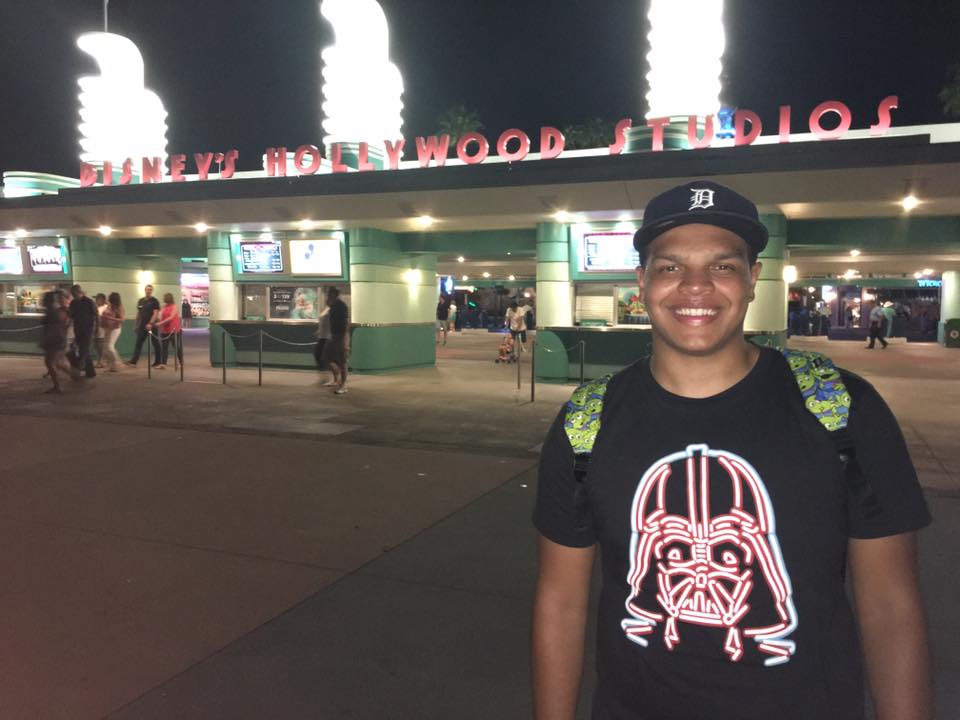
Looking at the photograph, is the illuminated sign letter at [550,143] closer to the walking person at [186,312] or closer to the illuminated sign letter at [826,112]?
the illuminated sign letter at [826,112]

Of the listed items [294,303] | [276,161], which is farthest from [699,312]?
[294,303]

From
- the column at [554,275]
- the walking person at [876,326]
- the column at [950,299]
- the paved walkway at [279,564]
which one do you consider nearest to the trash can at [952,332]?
the column at [950,299]

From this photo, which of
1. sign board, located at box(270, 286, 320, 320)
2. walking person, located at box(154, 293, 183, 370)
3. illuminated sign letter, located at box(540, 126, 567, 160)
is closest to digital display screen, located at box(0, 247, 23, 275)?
walking person, located at box(154, 293, 183, 370)

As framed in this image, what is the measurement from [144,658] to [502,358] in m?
16.6

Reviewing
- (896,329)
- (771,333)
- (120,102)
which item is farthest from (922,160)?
(896,329)

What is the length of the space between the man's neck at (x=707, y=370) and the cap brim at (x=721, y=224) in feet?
0.81

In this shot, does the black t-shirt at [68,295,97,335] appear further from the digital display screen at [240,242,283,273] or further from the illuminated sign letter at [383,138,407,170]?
the illuminated sign letter at [383,138,407,170]

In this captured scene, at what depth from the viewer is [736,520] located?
1.59 meters

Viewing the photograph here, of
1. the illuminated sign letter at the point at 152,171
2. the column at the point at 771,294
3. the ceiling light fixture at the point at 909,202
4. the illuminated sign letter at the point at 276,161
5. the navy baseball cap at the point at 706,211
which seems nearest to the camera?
the navy baseball cap at the point at 706,211

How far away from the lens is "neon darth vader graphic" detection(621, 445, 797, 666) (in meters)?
1.57

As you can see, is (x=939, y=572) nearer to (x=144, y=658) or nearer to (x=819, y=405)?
(x=819, y=405)

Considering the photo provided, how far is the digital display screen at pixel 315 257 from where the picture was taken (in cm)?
1709

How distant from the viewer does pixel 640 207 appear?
13.4m

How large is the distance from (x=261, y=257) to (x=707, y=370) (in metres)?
17.3
